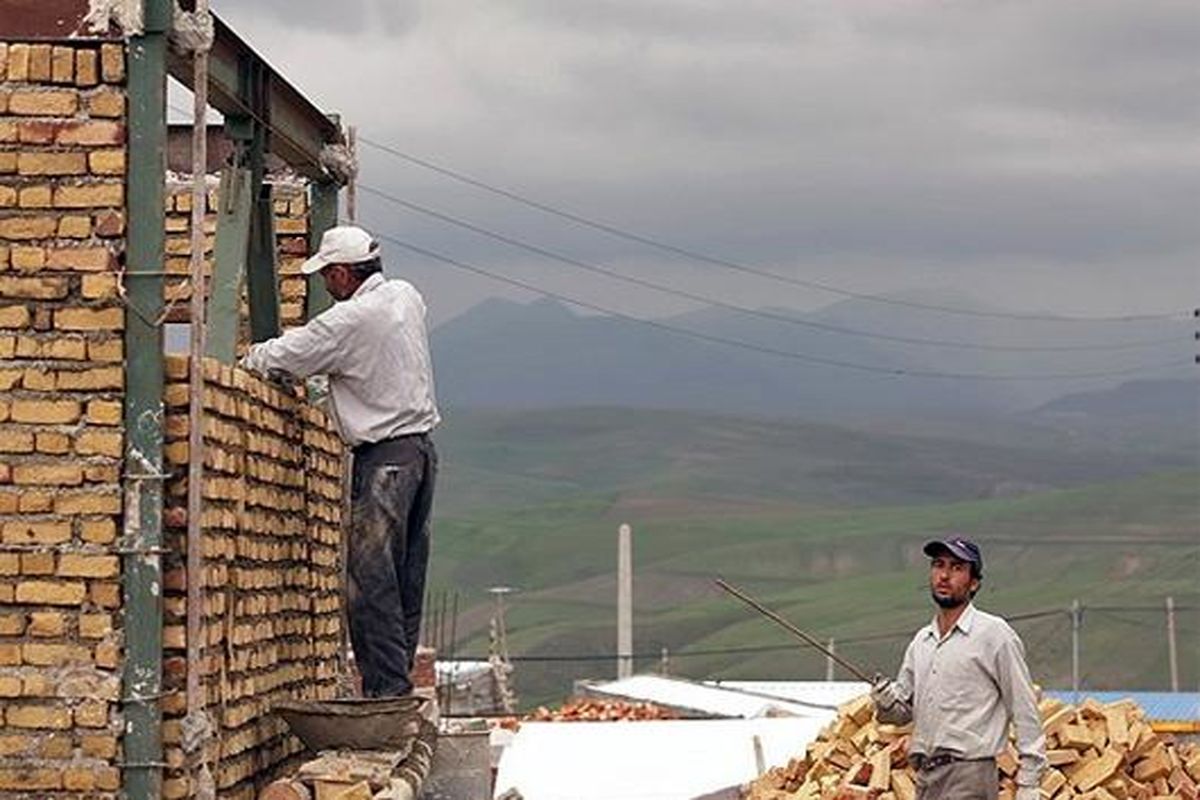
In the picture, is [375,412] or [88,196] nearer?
[88,196]

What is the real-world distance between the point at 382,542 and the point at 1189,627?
4605 inches

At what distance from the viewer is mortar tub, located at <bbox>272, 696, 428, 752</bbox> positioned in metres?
10.0

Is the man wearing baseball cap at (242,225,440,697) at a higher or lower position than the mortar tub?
higher

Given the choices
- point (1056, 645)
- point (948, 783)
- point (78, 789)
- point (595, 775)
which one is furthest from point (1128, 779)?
point (1056, 645)

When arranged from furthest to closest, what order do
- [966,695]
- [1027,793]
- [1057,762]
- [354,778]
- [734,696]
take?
[734,696] < [1057,762] < [966,695] < [1027,793] < [354,778]

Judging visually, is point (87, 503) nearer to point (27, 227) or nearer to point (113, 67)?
point (27, 227)

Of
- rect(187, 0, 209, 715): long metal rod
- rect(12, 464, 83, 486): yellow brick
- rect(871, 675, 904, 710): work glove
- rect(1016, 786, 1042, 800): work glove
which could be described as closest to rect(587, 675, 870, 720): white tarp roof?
rect(871, 675, 904, 710): work glove

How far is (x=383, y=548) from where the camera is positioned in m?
10.7

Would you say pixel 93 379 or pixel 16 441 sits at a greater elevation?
pixel 93 379

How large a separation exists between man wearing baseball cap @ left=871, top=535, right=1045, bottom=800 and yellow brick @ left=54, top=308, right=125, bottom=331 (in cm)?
350

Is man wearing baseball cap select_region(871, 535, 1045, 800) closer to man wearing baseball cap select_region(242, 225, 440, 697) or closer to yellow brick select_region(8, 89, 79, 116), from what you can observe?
man wearing baseball cap select_region(242, 225, 440, 697)

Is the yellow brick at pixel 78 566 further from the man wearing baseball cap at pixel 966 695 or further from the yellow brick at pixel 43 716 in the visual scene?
the man wearing baseball cap at pixel 966 695

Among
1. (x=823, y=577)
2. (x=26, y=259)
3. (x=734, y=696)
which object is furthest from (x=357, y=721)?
(x=823, y=577)

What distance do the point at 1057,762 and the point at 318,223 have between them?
5772mm
